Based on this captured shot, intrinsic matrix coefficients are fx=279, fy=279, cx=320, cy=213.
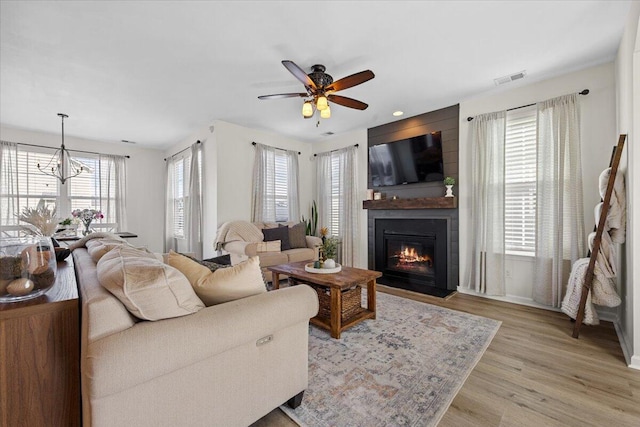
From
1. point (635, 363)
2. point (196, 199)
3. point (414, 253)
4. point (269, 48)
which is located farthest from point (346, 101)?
point (196, 199)

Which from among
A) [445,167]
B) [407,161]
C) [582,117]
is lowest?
[445,167]

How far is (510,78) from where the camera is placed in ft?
10.2

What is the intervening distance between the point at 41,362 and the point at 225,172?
3674 millimetres

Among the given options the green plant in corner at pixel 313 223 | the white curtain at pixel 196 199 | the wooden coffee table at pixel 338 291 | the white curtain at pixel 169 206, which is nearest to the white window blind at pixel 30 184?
the white curtain at pixel 169 206

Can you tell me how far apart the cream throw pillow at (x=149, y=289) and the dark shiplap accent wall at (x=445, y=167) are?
11.8ft

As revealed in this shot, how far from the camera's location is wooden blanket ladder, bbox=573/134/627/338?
88.4 inches

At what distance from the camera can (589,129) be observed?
9.55 ft

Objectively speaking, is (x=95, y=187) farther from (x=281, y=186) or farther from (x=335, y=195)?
(x=335, y=195)

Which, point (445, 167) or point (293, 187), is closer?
point (445, 167)

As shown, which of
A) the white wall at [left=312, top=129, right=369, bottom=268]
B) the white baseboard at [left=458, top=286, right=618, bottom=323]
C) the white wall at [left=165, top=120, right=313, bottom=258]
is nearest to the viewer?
the white baseboard at [left=458, top=286, right=618, bottom=323]

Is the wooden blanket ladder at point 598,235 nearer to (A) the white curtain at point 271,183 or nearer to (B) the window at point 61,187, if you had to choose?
(A) the white curtain at point 271,183

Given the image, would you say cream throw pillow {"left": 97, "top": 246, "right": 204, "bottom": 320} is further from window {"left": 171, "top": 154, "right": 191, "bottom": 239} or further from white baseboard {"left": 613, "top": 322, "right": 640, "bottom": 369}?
window {"left": 171, "top": 154, "right": 191, "bottom": 239}

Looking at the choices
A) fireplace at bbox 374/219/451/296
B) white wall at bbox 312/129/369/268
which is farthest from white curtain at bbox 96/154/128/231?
fireplace at bbox 374/219/451/296

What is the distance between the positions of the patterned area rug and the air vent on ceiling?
2.64 meters
